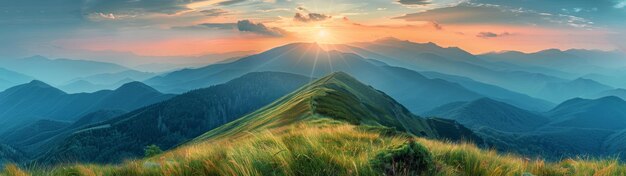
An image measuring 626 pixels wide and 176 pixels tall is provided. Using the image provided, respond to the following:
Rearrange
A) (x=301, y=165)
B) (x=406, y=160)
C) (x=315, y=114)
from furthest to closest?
(x=315, y=114)
(x=406, y=160)
(x=301, y=165)

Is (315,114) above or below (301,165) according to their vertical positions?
below

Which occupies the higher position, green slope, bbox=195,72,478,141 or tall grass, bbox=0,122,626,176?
tall grass, bbox=0,122,626,176

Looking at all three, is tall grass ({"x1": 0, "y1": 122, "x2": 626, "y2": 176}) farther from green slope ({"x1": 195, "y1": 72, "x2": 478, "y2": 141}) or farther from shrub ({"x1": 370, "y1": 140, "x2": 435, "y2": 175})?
green slope ({"x1": 195, "y1": 72, "x2": 478, "y2": 141})

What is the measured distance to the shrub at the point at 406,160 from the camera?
242 inches

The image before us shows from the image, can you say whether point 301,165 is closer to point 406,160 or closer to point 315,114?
point 406,160

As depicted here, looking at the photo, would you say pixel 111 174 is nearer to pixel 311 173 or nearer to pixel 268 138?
pixel 268 138

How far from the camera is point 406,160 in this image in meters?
6.38

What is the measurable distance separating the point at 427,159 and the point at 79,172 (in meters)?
6.16

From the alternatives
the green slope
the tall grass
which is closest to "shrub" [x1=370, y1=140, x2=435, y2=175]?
the tall grass

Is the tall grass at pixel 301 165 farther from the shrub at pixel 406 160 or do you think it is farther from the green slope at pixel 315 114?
the green slope at pixel 315 114

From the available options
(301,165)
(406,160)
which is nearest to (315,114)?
(406,160)

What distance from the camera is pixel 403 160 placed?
6.44 metres

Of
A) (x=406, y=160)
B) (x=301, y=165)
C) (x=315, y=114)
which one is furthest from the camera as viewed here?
(x=315, y=114)

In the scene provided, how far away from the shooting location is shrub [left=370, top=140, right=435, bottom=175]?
242 inches
